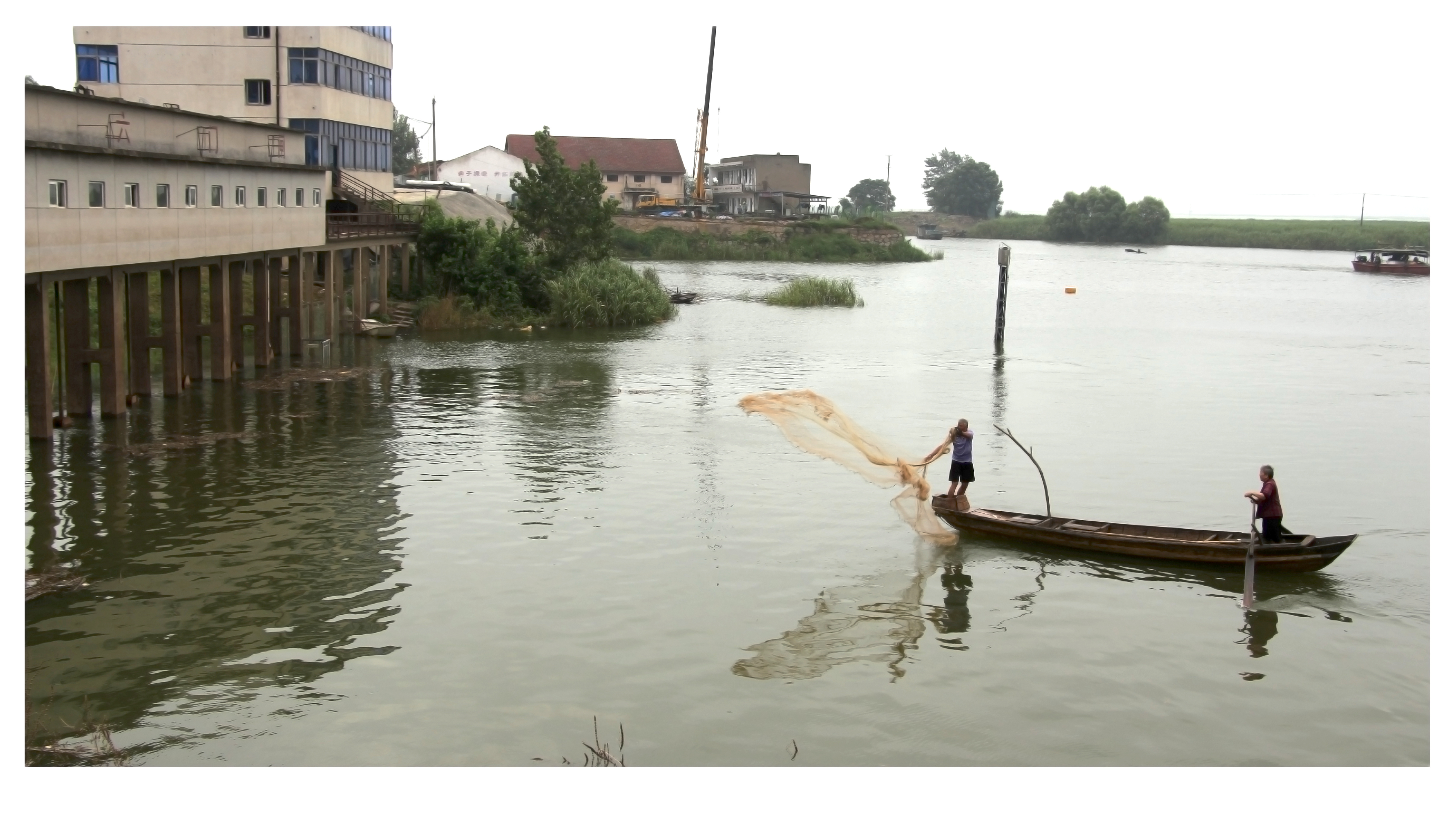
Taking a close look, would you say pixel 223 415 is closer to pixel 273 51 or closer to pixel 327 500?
pixel 327 500

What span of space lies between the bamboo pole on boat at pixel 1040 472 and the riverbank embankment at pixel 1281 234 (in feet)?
406

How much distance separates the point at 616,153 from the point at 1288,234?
8660 cm

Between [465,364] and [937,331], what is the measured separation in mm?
24055

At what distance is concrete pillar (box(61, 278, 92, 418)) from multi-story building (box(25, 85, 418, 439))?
34 mm

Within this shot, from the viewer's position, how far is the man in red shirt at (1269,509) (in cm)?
1894

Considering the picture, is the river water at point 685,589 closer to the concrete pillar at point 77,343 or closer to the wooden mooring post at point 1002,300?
the concrete pillar at point 77,343

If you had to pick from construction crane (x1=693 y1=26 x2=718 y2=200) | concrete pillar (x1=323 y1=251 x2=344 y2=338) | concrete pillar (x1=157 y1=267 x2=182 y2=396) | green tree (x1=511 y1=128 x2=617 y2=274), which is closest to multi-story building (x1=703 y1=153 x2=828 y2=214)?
construction crane (x1=693 y1=26 x2=718 y2=200)

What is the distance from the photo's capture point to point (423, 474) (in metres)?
24.5

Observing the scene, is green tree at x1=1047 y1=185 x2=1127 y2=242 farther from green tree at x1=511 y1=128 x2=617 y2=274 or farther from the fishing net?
the fishing net

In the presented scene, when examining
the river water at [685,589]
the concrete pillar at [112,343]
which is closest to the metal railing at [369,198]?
the river water at [685,589]

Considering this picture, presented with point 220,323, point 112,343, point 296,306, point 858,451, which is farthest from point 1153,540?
point 296,306

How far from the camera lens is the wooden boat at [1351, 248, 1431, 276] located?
333 ft

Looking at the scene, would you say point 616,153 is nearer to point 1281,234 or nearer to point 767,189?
point 767,189

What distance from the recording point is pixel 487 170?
340 ft
